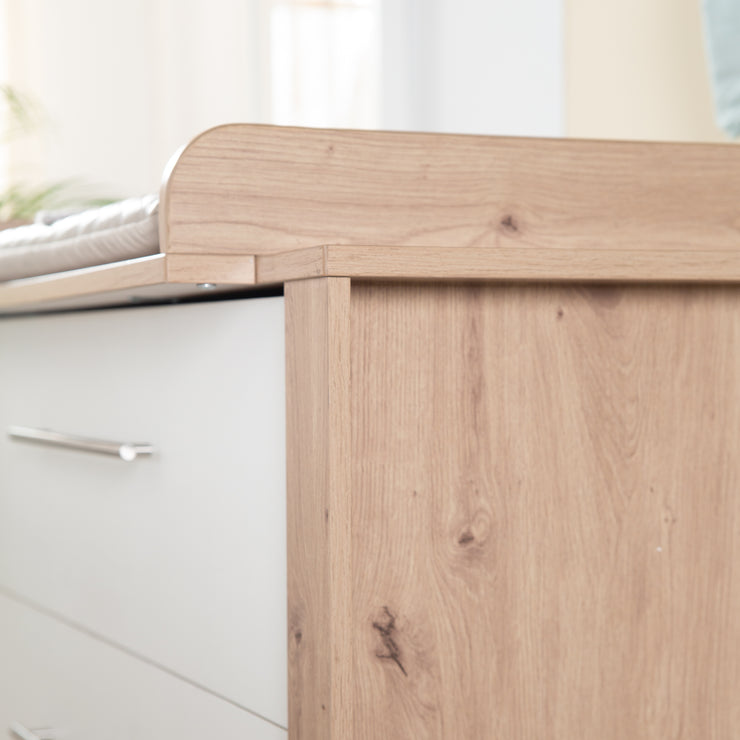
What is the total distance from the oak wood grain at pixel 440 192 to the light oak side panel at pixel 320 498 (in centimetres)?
7

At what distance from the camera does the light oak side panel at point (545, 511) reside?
56 cm

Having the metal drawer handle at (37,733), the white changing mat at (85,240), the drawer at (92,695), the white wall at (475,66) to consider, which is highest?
the white wall at (475,66)

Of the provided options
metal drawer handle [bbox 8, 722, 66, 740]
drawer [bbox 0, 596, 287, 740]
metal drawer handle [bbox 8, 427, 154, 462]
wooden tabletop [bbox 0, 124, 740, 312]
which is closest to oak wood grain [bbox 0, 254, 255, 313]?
wooden tabletop [bbox 0, 124, 740, 312]

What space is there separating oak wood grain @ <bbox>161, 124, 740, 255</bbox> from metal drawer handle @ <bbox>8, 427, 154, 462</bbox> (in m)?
0.21

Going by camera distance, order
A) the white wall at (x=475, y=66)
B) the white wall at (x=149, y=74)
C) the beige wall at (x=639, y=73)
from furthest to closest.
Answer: the white wall at (x=149, y=74), the white wall at (x=475, y=66), the beige wall at (x=639, y=73)

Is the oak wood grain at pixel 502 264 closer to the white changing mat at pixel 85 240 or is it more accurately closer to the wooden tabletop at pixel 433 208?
the wooden tabletop at pixel 433 208

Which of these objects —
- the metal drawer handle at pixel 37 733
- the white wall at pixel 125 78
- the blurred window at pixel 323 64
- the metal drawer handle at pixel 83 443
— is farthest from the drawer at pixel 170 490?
the blurred window at pixel 323 64

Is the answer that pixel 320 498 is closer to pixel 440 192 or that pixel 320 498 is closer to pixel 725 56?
pixel 440 192

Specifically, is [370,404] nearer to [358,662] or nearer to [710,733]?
[358,662]

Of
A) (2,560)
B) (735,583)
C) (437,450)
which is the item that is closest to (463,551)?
(437,450)

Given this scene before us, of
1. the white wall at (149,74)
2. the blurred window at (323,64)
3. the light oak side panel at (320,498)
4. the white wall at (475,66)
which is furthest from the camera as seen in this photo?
the blurred window at (323,64)

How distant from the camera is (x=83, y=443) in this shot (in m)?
0.81

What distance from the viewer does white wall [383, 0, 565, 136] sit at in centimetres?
135

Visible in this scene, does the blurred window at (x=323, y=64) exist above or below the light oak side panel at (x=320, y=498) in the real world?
above
